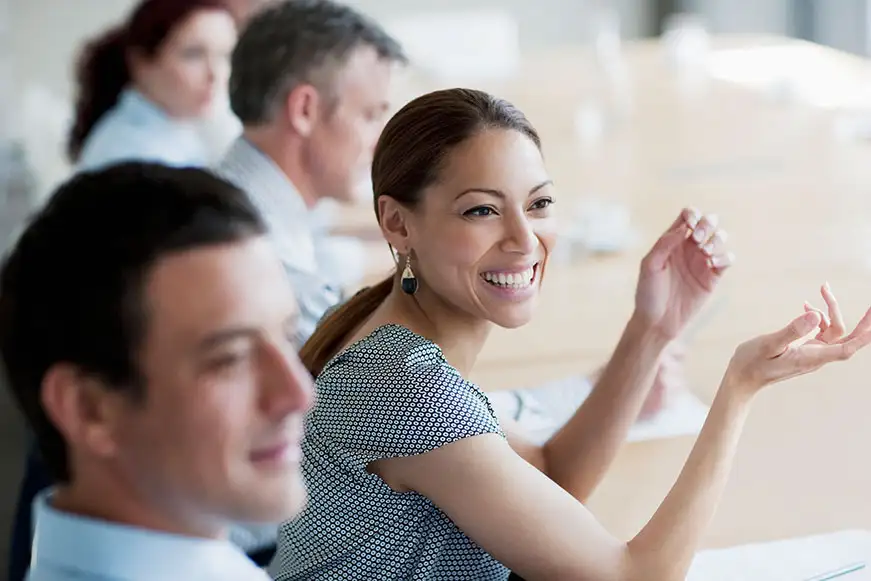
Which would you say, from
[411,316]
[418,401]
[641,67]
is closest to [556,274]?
[411,316]

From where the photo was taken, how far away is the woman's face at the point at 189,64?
3.32 meters

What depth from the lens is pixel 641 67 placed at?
5.41 m

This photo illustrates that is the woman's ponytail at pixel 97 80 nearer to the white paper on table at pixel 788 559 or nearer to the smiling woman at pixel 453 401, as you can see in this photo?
the smiling woman at pixel 453 401

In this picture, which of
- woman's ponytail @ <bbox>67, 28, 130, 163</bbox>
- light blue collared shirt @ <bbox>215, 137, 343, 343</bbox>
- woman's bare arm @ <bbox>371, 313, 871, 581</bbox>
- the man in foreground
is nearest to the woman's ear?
woman's bare arm @ <bbox>371, 313, 871, 581</bbox>

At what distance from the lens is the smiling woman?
54.4 inches

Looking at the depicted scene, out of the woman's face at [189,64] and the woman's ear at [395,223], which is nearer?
the woman's ear at [395,223]

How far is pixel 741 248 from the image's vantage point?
2.88 meters

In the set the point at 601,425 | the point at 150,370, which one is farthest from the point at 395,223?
the point at 150,370

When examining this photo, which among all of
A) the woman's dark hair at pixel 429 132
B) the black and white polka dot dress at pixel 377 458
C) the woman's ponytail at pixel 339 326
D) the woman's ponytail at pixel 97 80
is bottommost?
the black and white polka dot dress at pixel 377 458

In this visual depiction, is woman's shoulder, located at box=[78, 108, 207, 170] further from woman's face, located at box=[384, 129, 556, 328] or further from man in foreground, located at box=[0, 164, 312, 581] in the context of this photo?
man in foreground, located at box=[0, 164, 312, 581]

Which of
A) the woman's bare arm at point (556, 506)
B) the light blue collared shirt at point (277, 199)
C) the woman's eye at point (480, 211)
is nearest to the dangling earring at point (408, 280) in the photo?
the woman's eye at point (480, 211)

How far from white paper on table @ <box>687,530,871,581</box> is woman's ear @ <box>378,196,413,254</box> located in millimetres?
514

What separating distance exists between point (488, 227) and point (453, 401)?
0.23 metres

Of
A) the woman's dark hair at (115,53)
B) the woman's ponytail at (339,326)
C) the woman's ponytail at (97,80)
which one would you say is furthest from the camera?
the woman's ponytail at (97,80)
